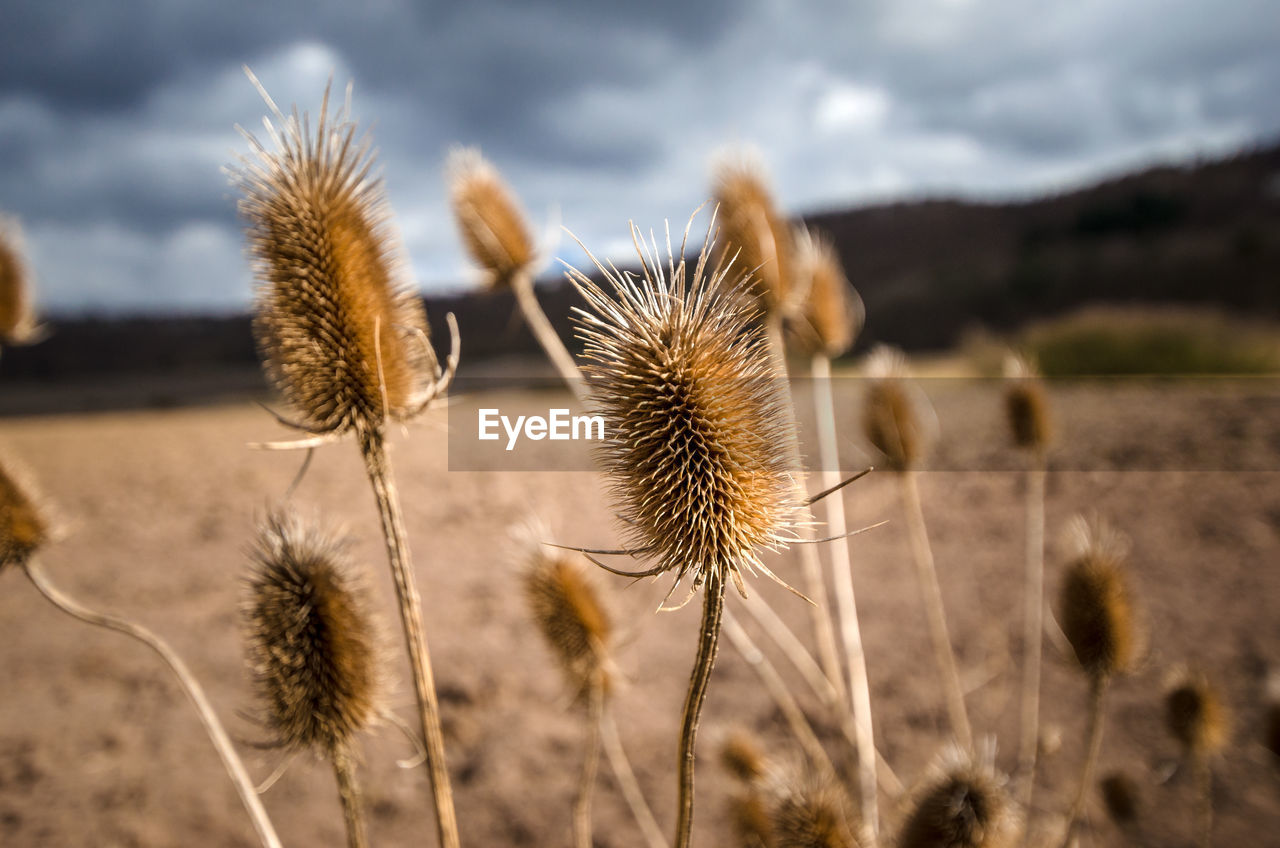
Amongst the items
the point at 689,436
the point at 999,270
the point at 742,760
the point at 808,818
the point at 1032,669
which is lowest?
the point at 1032,669

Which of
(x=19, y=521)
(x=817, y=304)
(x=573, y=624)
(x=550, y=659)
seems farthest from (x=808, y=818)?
(x=19, y=521)

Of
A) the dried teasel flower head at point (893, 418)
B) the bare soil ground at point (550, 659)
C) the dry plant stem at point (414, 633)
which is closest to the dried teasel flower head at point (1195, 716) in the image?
the bare soil ground at point (550, 659)

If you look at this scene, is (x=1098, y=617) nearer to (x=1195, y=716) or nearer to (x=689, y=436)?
(x=1195, y=716)

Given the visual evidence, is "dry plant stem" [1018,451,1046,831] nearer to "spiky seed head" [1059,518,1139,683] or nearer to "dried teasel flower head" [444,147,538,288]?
"spiky seed head" [1059,518,1139,683]

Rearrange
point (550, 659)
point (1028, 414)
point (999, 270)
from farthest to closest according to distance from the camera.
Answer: point (999, 270), point (1028, 414), point (550, 659)

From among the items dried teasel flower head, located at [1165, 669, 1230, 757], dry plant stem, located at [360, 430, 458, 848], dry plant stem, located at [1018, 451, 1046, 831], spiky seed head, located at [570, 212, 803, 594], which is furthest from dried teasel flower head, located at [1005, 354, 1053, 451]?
dry plant stem, located at [360, 430, 458, 848]
